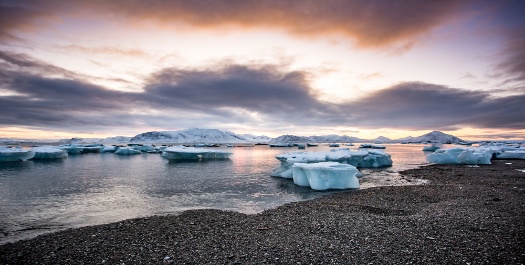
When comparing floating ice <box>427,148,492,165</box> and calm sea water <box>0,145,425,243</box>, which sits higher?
floating ice <box>427,148,492,165</box>

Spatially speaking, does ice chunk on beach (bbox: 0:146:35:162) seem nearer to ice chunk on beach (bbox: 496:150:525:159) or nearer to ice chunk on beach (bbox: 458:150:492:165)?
ice chunk on beach (bbox: 458:150:492:165)

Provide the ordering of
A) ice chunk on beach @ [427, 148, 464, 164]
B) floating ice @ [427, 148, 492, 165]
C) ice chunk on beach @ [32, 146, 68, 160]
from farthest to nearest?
ice chunk on beach @ [32, 146, 68, 160] < ice chunk on beach @ [427, 148, 464, 164] < floating ice @ [427, 148, 492, 165]

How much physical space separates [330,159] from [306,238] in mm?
19298

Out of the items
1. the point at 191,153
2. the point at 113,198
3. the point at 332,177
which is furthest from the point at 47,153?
the point at 332,177

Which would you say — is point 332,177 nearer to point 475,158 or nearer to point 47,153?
point 475,158

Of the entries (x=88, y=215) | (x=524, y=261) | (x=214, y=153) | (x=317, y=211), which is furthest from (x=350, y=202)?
(x=214, y=153)

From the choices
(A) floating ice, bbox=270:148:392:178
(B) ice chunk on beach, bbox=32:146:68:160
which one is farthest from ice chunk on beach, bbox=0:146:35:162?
(A) floating ice, bbox=270:148:392:178

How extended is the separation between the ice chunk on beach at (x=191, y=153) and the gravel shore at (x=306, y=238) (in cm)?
3215

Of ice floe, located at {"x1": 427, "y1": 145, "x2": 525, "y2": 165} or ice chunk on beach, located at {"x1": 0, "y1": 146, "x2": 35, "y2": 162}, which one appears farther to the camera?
ice chunk on beach, located at {"x1": 0, "y1": 146, "x2": 35, "y2": 162}

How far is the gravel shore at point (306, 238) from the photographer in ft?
22.4

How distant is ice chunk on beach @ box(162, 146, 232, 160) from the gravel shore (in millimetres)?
32155

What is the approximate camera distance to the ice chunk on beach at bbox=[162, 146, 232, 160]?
141 ft

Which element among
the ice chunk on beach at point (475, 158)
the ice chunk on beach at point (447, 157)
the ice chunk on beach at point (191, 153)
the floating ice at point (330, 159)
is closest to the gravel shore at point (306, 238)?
the floating ice at point (330, 159)

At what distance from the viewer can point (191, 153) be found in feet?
144
